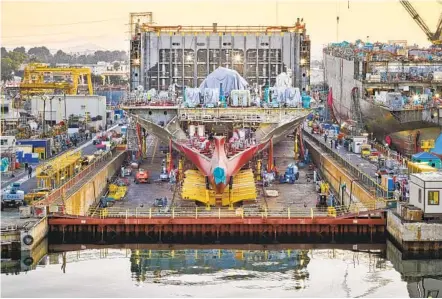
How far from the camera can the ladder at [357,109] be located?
8093cm

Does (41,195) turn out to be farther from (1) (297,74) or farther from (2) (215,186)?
(1) (297,74)

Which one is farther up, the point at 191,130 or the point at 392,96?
the point at 392,96

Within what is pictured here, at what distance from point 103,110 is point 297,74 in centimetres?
2610

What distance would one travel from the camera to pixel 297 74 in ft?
245

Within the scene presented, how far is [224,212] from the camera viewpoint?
4581 cm

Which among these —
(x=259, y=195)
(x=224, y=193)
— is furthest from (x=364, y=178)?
(x=224, y=193)

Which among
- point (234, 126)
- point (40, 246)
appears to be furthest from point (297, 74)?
point (40, 246)

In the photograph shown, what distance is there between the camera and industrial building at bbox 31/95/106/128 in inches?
3536

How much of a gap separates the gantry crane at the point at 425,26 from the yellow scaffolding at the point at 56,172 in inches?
2519

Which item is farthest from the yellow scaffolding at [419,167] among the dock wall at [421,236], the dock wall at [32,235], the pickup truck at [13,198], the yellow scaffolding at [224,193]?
the pickup truck at [13,198]

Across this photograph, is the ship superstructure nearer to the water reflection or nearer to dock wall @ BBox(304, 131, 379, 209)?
dock wall @ BBox(304, 131, 379, 209)

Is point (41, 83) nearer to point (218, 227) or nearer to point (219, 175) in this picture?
point (219, 175)

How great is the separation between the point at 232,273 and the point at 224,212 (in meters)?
7.95

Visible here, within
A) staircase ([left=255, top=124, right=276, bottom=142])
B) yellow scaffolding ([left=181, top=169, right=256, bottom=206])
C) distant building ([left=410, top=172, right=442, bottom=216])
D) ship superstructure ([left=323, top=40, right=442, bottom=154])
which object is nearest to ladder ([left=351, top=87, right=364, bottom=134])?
ship superstructure ([left=323, top=40, right=442, bottom=154])
